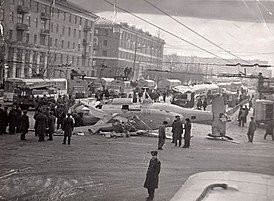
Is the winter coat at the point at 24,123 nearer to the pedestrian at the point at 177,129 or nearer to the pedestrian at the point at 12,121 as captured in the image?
the pedestrian at the point at 12,121

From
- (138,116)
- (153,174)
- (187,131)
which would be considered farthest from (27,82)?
(153,174)

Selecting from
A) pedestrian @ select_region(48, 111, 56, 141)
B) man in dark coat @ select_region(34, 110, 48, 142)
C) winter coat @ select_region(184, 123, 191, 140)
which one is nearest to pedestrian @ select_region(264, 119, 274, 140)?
winter coat @ select_region(184, 123, 191, 140)

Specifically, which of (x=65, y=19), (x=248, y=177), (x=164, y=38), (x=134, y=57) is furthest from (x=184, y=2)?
(x=248, y=177)

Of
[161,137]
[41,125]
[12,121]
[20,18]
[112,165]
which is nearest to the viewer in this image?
[112,165]

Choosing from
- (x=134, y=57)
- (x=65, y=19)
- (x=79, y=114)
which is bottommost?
(x=79, y=114)

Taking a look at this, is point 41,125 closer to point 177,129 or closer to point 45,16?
point 45,16

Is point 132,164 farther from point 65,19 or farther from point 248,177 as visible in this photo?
point 65,19

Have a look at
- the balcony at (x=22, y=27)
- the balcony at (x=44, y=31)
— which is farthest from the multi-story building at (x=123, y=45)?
the balcony at (x=22, y=27)

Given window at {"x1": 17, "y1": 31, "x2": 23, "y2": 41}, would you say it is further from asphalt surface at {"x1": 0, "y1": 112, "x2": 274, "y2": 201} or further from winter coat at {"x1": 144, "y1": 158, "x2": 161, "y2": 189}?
winter coat at {"x1": 144, "y1": 158, "x2": 161, "y2": 189}
